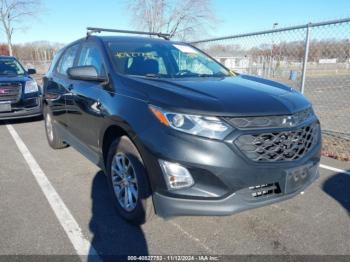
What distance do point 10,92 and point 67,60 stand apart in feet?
10.6

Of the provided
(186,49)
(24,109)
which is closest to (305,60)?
(186,49)

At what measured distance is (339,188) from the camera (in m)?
3.89

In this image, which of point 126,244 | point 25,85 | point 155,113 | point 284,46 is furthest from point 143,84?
point 25,85

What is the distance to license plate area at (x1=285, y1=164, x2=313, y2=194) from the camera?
2584 millimetres

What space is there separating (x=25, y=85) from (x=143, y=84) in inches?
227

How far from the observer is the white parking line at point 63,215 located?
2.71 m

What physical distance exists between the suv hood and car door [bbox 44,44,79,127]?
6.41ft

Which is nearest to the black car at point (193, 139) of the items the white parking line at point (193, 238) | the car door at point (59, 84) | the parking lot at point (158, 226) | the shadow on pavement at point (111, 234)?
the shadow on pavement at point (111, 234)

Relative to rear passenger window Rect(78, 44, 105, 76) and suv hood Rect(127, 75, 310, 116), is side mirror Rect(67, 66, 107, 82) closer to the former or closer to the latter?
rear passenger window Rect(78, 44, 105, 76)

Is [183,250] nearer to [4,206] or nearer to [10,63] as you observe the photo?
[4,206]

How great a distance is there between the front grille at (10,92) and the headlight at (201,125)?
603cm

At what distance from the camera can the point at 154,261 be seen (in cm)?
255

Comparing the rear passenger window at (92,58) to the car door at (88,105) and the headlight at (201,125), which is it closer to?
the car door at (88,105)

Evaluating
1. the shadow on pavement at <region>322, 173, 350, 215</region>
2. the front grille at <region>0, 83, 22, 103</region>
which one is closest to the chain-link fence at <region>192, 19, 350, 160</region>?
the shadow on pavement at <region>322, 173, 350, 215</region>
